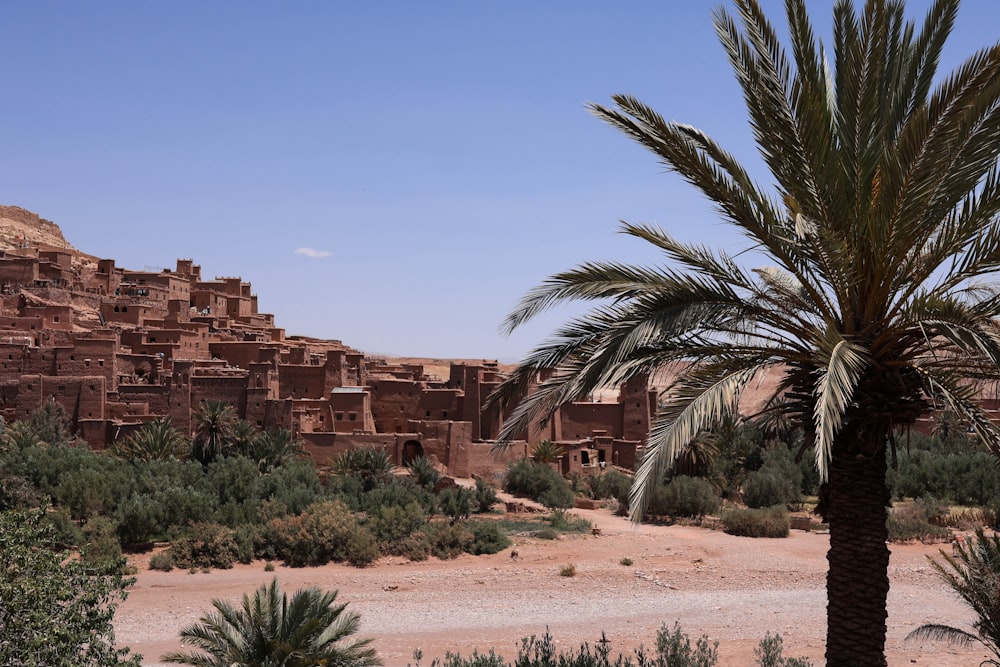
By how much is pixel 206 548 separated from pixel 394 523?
4559 millimetres

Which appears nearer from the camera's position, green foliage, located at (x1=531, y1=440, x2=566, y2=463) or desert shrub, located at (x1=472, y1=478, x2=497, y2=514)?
desert shrub, located at (x1=472, y1=478, x2=497, y2=514)

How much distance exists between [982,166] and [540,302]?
3092 mm

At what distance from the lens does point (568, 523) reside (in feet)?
81.8

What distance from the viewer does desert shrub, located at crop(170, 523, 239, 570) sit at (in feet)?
65.8

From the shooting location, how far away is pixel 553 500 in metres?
28.4

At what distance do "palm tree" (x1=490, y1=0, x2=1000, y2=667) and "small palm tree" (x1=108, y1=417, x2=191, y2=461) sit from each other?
79.6ft

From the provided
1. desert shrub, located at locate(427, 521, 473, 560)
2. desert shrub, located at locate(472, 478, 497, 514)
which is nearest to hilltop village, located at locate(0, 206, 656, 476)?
desert shrub, located at locate(472, 478, 497, 514)

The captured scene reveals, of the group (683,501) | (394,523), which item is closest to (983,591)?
(394,523)

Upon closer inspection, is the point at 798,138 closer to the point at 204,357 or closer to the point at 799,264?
the point at 799,264

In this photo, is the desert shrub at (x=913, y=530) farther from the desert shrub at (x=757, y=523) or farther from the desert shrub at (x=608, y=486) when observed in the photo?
the desert shrub at (x=608, y=486)

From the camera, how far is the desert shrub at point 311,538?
20734mm

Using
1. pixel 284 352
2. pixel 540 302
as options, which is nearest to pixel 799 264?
pixel 540 302

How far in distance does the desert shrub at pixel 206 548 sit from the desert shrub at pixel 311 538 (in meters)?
0.93

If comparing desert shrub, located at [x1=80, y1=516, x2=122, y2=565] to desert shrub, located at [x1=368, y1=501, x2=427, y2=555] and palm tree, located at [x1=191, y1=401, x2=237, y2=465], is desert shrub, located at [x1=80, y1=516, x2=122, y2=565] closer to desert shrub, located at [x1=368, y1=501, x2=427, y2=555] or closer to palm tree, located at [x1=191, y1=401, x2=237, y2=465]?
desert shrub, located at [x1=368, y1=501, x2=427, y2=555]
